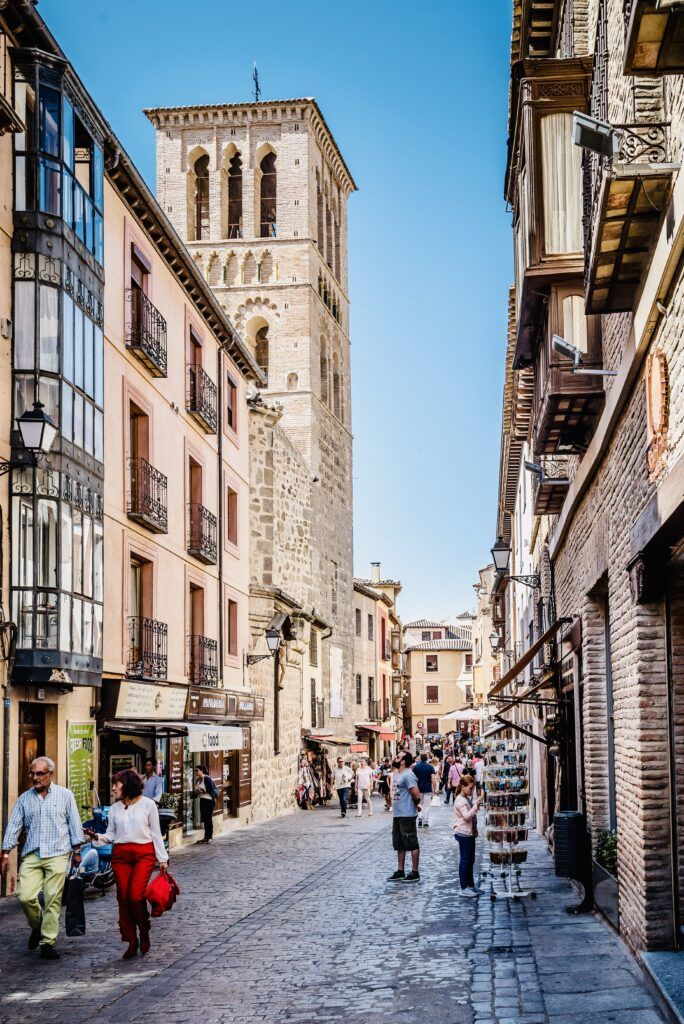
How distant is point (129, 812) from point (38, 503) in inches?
286

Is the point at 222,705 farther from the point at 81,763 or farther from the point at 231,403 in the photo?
the point at 81,763

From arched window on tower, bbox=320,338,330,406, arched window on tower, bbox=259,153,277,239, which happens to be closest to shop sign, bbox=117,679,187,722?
arched window on tower, bbox=320,338,330,406

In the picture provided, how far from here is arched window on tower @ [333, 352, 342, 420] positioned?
58750mm

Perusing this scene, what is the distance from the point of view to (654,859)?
8703mm

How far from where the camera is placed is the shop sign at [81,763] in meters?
18.2

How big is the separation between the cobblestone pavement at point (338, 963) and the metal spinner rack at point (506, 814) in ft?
1.59

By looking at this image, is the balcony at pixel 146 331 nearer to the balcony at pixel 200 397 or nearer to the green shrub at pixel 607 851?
the balcony at pixel 200 397

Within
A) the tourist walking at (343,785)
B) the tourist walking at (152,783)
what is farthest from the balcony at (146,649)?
the tourist walking at (343,785)

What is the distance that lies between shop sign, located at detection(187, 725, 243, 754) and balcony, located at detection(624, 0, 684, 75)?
18161mm

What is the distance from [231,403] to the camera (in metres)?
31.7

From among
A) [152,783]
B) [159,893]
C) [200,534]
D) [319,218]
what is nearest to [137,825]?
[159,893]

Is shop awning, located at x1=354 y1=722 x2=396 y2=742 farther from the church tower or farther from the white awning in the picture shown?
the white awning

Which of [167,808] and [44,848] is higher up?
[44,848]

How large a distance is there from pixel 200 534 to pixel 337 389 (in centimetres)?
3350
